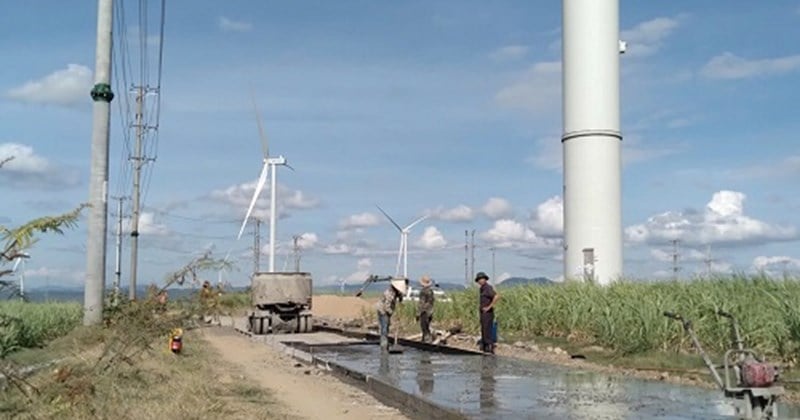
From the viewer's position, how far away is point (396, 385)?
14.6m

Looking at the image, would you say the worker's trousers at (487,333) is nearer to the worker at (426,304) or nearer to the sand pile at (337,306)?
the worker at (426,304)

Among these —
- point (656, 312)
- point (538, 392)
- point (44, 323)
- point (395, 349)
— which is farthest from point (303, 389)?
point (44, 323)

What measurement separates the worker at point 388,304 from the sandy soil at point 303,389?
7.74 feet

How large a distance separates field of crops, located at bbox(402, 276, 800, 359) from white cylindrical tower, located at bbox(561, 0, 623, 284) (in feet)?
11.9

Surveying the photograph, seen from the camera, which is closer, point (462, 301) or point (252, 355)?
point (252, 355)

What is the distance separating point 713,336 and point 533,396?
6.27 metres

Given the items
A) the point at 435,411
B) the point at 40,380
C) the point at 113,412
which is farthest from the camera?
the point at 435,411

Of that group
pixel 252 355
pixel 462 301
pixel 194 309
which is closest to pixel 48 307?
pixel 252 355

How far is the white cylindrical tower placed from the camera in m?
29.7

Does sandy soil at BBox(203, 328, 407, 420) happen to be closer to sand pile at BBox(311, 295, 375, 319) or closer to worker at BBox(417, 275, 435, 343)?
worker at BBox(417, 275, 435, 343)

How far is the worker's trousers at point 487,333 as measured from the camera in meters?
20.8

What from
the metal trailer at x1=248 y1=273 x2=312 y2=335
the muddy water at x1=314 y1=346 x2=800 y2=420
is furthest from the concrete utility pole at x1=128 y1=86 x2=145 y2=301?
the muddy water at x1=314 y1=346 x2=800 y2=420

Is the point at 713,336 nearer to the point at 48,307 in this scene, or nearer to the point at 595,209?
the point at 595,209

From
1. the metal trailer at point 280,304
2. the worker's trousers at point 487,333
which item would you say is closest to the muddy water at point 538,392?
the worker's trousers at point 487,333
